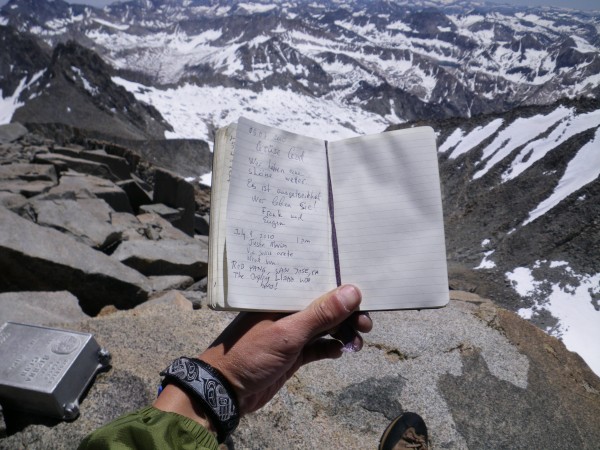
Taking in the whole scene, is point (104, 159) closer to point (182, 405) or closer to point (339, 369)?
point (339, 369)

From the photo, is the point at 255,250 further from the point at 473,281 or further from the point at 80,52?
the point at 80,52

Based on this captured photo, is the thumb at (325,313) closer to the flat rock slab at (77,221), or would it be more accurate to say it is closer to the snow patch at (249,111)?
the flat rock slab at (77,221)

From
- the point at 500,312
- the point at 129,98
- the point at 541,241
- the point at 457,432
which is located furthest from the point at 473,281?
the point at 129,98

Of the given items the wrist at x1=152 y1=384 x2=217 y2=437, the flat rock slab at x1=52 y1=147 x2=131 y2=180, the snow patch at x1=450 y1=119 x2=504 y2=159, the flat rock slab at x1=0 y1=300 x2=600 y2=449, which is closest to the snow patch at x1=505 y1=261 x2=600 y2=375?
the flat rock slab at x1=0 y1=300 x2=600 y2=449

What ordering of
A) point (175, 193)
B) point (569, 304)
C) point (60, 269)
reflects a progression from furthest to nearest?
point (569, 304) → point (175, 193) → point (60, 269)

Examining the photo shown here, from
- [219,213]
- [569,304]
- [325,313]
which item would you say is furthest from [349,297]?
[569,304]

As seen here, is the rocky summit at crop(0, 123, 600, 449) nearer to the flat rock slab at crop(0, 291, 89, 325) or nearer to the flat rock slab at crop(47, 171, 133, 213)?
the flat rock slab at crop(0, 291, 89, 325)
